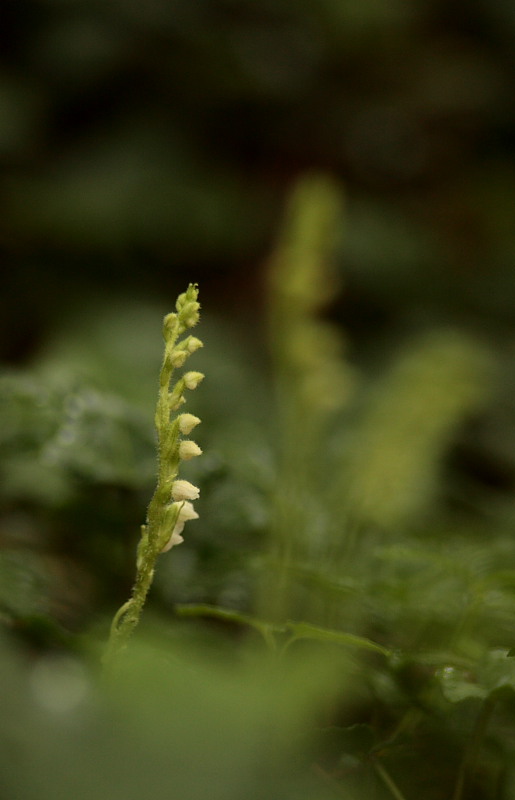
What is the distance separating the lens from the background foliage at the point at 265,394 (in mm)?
518

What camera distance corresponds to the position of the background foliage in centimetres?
52

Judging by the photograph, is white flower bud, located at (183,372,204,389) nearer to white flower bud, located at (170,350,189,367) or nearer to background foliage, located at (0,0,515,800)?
white flower bud, located at (170,350,189,367)

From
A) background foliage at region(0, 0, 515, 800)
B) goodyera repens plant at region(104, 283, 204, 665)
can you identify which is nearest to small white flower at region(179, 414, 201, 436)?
goodyera repens plant at region(104, 283, 204, 665)

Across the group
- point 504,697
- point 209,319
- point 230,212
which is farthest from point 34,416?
point 230,212

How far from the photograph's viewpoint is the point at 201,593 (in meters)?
0.77

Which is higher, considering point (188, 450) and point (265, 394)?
point (188, 450)

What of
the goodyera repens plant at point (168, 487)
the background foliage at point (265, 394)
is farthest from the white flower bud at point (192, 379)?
the background foliage at point (265, 394)

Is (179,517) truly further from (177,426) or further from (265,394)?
(265,394)

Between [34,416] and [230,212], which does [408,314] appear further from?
[34,416]

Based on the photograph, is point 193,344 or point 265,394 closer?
point 193,344

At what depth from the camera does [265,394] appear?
208cm

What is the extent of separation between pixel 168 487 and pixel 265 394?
4.99ft

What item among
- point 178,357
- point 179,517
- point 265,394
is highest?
point 178,357

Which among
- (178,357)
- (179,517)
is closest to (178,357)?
(178,357)
